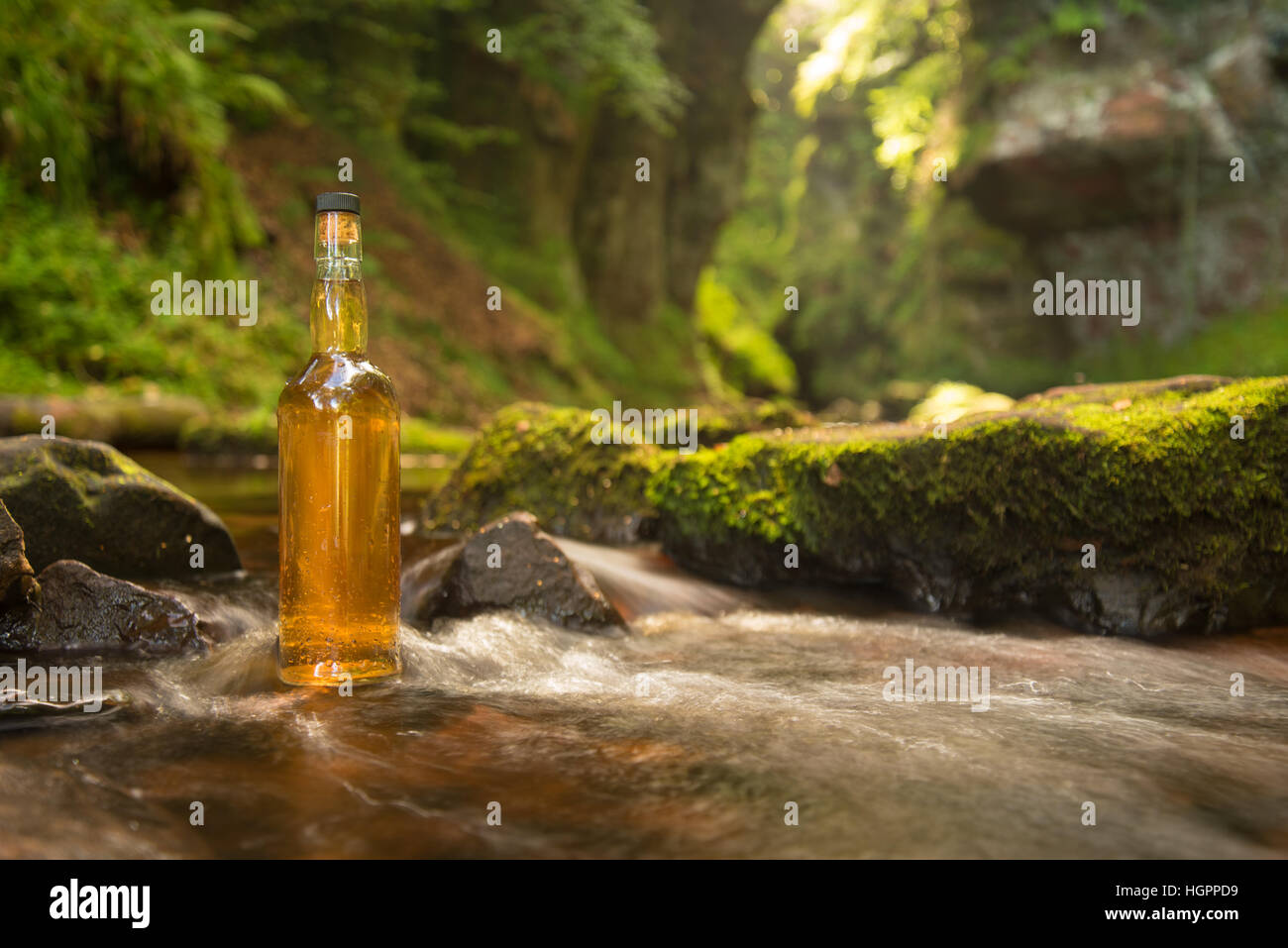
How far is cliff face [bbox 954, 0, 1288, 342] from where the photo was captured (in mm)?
20469

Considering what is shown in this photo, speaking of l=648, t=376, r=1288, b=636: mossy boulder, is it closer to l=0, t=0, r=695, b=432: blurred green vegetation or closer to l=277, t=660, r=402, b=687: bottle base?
l=277, t=660, r=402, b=687: bottle base

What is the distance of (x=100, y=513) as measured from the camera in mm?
3904

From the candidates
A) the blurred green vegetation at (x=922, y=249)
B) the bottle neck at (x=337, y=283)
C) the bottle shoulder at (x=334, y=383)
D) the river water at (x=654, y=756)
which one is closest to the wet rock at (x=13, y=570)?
the river water at (x=654, y=756)

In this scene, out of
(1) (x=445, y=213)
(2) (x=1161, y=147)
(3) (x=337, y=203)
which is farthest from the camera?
(2) (x=1161, y=147)

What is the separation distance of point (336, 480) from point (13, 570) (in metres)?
1.22

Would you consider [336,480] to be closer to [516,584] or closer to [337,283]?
[337,283]

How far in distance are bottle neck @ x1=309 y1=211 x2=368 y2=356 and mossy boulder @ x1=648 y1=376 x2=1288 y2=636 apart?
2586mm

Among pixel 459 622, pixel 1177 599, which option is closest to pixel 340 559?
pixel 459 622

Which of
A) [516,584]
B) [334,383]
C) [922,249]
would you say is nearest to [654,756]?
[334,383]

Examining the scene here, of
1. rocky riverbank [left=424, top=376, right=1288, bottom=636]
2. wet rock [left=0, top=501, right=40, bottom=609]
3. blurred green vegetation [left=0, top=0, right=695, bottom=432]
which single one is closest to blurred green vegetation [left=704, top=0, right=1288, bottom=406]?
blurred green vegetation [left=0, top=0, right=695, bottom=432]

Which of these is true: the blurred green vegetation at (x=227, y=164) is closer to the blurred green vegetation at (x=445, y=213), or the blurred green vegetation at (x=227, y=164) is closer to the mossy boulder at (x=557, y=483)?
the blurred green vegetation at (x=445, y=213)

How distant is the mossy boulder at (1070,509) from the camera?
12.7ft

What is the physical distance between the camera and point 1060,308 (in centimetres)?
2491
